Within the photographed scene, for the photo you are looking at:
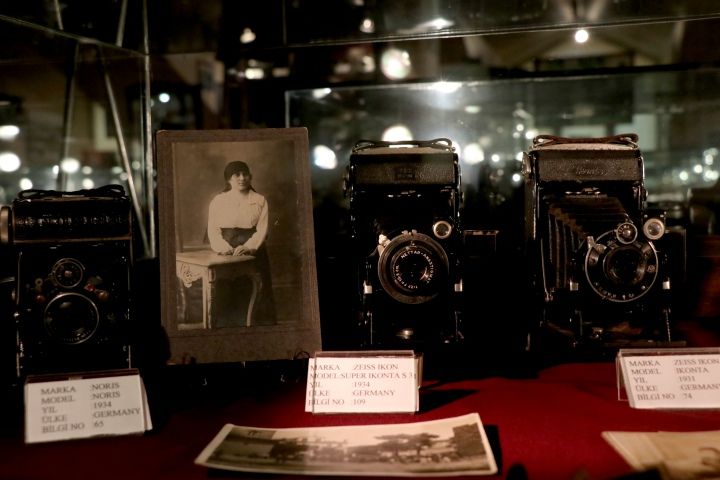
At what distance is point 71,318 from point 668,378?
2.00m

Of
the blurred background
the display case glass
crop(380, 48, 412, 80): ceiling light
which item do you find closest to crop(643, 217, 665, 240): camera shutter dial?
the blurred background

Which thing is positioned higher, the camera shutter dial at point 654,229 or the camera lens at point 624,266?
the camera shutter dial at point 654,229

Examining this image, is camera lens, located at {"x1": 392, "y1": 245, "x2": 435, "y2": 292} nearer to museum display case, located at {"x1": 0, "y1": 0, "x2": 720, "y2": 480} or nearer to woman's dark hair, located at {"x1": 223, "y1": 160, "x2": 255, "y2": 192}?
museum display case, located at {"x1": 0, "y1": 0, "x2": 720, "y2": 480}

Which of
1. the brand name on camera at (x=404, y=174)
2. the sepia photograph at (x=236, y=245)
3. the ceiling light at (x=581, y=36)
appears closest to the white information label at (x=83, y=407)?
the sepia photograph at (x=236, y=245)

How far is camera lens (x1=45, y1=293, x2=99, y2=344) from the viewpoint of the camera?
235 cm

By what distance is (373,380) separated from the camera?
6.86 ft

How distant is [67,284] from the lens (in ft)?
7.79

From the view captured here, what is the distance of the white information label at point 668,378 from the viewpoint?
2.12 m

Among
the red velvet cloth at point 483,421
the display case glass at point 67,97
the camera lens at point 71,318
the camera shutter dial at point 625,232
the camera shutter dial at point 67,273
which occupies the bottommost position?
the red velvet cloth at point 483,421

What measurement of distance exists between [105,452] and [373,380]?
79 centimetres

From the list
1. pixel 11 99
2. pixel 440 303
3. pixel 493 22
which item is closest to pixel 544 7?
pixel 493 22

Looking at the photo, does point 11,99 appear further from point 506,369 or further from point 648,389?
point 648,389

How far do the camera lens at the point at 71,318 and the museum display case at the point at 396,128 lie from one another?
6.9 inches

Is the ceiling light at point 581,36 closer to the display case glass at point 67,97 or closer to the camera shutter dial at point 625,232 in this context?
the camera shutter dial at point 625,232
